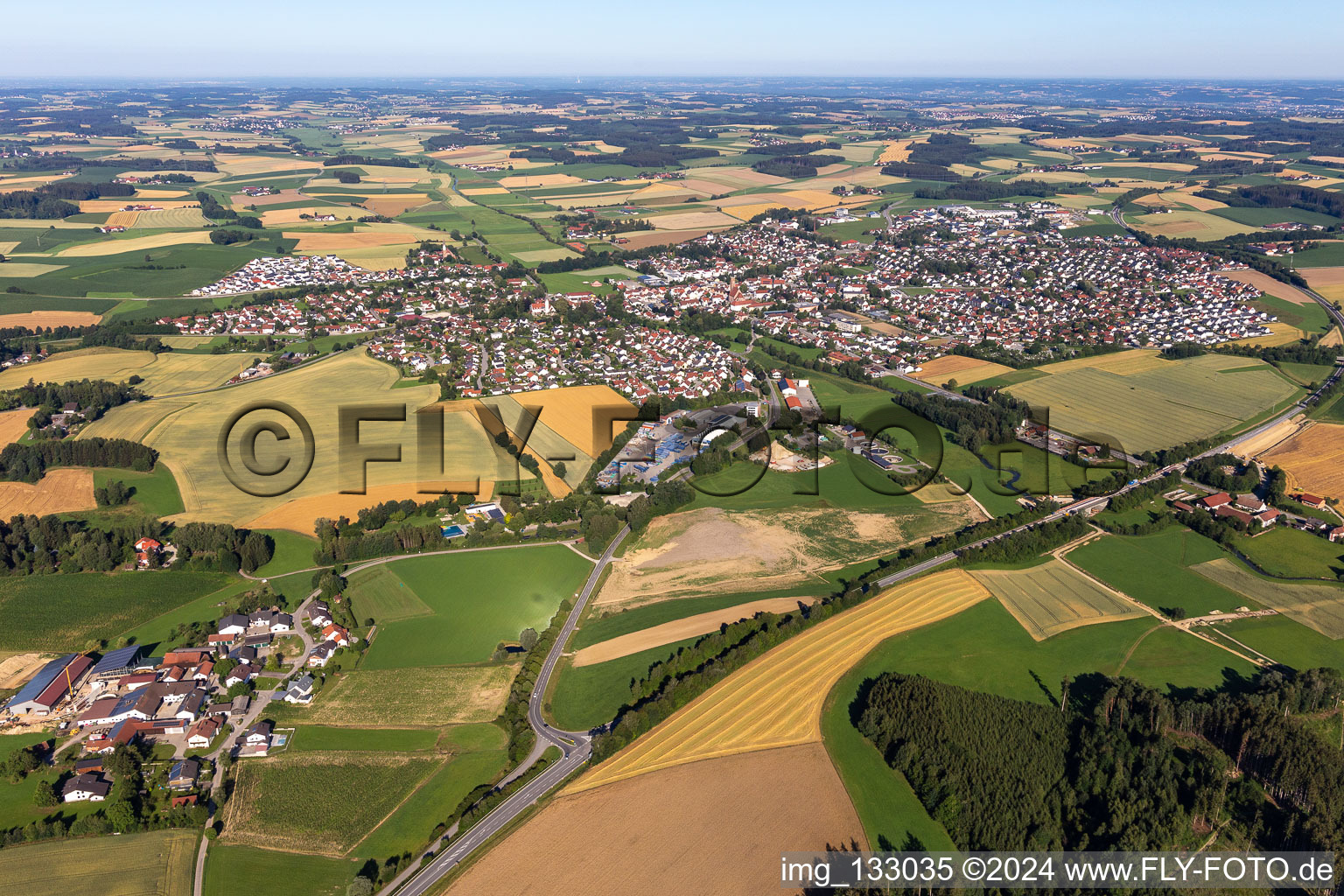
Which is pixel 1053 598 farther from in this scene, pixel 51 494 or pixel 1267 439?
pixel 51 494

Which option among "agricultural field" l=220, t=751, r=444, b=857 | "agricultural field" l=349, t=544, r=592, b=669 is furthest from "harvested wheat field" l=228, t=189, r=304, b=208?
"agricultural field" l=220, t=751, r=444, b=857

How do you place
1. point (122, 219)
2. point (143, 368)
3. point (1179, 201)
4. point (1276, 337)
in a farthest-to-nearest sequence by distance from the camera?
point (1179, 201), point (122, 219), point (1276, 337), point (143, 368)

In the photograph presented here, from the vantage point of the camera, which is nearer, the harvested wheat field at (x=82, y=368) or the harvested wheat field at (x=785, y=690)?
the harvested wheat field at (x=785, y=690)

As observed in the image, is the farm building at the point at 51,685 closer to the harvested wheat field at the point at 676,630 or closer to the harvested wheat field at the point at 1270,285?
the harvested wheat field at the point at 676,630

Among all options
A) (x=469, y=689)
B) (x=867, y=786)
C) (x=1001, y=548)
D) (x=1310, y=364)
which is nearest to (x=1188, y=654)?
(x=1001, y=548)

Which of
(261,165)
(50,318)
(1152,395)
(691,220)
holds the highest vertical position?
(261,165)

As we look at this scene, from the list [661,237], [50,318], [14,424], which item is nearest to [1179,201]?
[661,237]

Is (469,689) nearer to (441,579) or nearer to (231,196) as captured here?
(441,579)

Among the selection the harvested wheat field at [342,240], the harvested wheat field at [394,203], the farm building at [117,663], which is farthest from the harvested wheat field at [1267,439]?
the harvested wheat field at [394,203]
